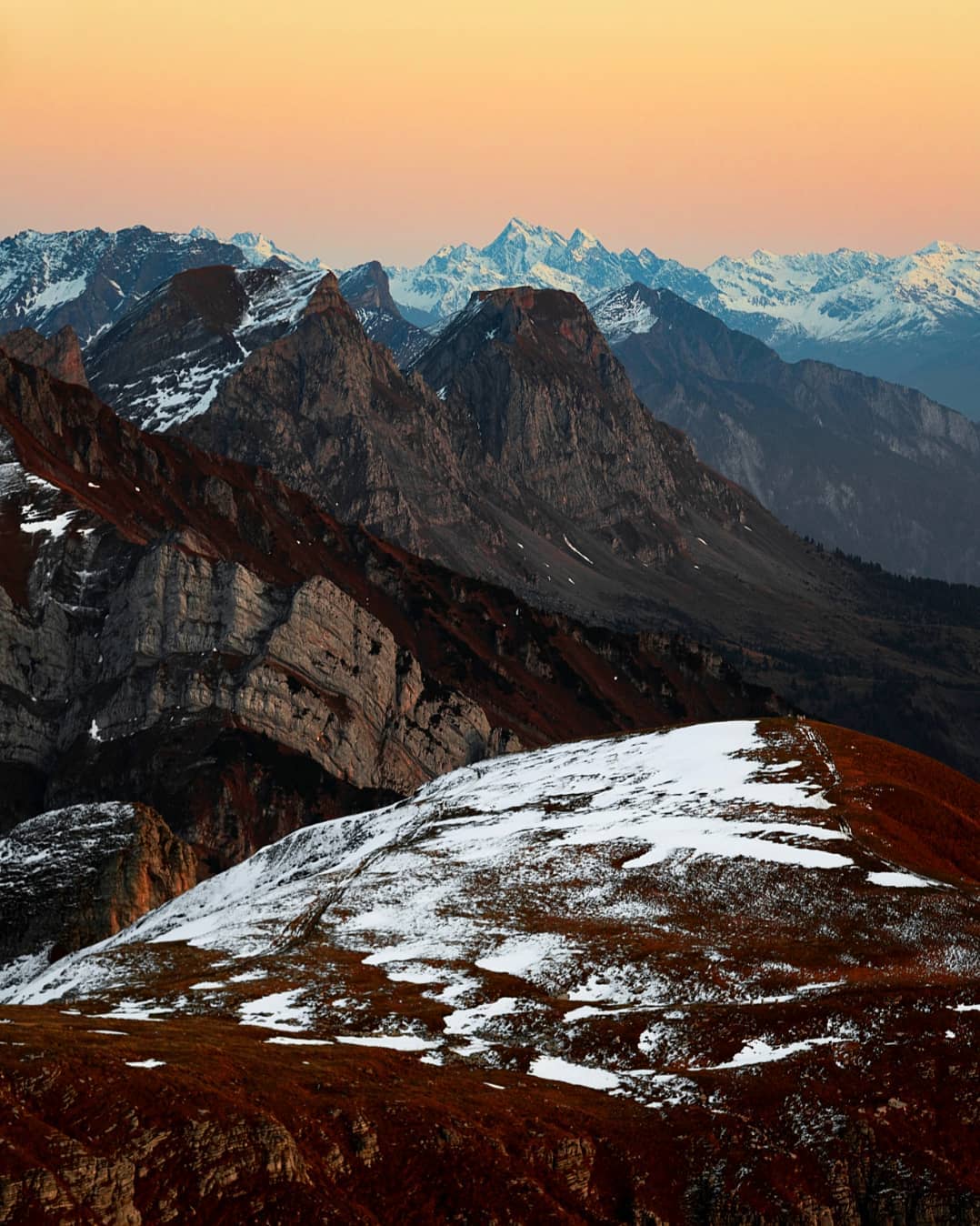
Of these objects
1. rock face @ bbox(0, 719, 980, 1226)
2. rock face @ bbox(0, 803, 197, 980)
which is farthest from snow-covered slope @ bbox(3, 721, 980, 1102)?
rock face @ bbox(0, 803, 197, 980)

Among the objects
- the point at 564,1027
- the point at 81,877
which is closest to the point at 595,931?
the point at 564,1027

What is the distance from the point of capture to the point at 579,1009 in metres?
93.0

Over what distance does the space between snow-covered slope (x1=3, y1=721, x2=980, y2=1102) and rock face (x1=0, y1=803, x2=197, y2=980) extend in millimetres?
9907

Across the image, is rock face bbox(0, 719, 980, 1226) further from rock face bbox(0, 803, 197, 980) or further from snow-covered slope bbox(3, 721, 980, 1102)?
rock face bbox(0, 803, 197, 980)

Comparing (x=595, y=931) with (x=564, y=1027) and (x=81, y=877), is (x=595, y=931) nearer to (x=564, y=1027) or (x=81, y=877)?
(x=564, y=1027)

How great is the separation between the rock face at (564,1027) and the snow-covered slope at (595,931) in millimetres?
393

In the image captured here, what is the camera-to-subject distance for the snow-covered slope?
8494cm

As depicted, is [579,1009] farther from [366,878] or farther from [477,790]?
[477,790]

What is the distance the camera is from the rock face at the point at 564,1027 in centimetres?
5959

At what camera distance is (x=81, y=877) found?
17625 cm

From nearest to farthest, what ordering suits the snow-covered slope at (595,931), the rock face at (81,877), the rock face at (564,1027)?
the rock face at (564,1027) < the snow-covered slope at (595,931) < the rock face at (81,877)

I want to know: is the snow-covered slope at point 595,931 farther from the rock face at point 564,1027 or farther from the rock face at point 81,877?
the rock face at point 81,877

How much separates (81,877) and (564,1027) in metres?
103

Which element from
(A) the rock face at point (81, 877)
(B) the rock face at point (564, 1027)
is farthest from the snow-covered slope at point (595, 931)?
(A) the rock face at point (81, 877)
